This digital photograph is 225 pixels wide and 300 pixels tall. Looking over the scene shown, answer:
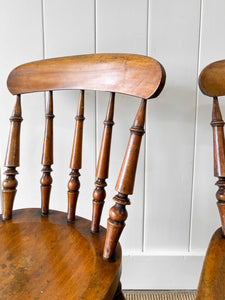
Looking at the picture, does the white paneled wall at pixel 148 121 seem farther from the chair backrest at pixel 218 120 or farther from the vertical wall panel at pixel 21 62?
the chair backrest at pixel 218 120

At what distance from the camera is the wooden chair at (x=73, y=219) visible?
1.42ft

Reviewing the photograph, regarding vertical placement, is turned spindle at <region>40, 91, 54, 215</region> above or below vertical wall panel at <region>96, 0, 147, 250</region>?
below

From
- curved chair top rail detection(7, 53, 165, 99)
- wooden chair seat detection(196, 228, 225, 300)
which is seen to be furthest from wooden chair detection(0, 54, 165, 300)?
wooden chair seat detection(196, 228, 225, 300)

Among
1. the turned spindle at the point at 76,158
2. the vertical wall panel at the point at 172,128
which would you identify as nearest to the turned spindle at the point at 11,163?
the turned spindle at the point at 76,158

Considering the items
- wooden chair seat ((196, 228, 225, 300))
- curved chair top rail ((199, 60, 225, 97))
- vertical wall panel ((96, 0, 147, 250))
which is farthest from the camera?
vertical wall panel ((96, 0, 147, 250))

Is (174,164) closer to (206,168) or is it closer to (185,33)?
(206,168)

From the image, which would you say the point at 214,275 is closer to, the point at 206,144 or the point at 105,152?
the point at 105,152

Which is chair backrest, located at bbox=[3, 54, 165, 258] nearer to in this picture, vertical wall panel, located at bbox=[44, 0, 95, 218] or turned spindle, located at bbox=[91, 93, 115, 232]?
turned spindle, located at bbox=[91, 93, 115, 232]

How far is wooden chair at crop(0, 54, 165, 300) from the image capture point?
1.42ft

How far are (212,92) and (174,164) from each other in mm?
311

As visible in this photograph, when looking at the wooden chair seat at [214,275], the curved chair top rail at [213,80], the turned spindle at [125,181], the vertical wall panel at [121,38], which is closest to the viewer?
the wooden chair seat at [214,275]

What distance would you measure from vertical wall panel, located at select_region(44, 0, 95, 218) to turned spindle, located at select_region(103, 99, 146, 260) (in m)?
0.37

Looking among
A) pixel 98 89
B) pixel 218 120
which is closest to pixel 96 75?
pixel 98 89

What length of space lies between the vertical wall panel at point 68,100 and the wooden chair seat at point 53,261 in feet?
0.77
